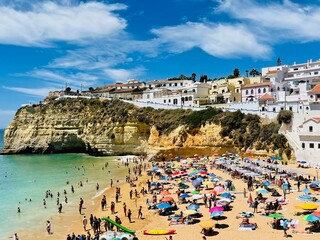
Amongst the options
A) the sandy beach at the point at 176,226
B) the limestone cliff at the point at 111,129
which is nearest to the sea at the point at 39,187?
the sandy beach at the point at 176,226

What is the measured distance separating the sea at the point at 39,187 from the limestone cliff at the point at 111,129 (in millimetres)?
9518

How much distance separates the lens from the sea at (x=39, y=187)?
24.7 meters

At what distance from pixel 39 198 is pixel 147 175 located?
13681 mm

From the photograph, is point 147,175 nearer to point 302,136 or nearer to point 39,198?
point 39,198

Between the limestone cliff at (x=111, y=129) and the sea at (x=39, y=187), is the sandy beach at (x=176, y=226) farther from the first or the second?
the limestone cliff at (x=111, y=129)

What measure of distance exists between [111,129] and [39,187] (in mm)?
30496

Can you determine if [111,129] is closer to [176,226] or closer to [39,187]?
[39,187]

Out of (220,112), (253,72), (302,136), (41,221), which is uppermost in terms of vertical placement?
(253,72)

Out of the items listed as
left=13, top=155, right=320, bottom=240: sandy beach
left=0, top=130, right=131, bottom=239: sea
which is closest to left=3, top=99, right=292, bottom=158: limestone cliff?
left=0, top=130, right=131, bottom=239: sea

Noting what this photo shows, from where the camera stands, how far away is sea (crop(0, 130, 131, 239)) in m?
24.7

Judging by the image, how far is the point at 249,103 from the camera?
53844mm

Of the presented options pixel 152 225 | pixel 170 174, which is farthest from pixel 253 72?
pixel 152 225

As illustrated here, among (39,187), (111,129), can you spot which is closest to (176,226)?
(39,187)

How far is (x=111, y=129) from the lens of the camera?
66125mm
